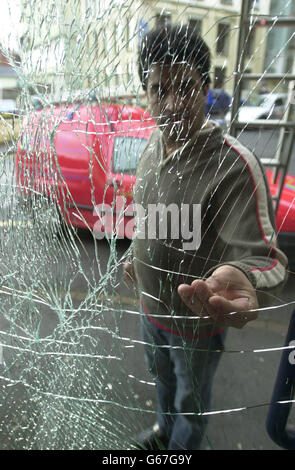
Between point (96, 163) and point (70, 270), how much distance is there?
22 cm

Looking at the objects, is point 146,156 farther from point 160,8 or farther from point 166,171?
point 160,8

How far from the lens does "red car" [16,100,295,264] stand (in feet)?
1.84

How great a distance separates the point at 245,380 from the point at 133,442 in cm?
31

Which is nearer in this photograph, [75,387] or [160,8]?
[160,8]

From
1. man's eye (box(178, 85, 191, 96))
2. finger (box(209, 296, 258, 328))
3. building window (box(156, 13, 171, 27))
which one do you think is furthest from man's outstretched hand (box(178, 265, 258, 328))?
building window (box(156, 13, 171, 27))

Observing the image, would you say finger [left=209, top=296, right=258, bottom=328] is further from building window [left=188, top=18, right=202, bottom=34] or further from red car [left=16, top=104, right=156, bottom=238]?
building window [left=188, top=18, right=202, bottom=34]

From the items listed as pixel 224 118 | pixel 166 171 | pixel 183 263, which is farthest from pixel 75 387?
pixel 224 118

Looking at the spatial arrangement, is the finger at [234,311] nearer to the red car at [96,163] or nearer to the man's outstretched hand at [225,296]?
the man's outstretched hand at [225,296]

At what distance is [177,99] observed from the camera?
532 mm

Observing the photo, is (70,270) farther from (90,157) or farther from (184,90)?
(184,90)

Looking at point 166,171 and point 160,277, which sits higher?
point 166,171

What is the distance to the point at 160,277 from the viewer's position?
61cm

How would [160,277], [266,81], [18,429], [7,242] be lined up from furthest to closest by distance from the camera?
1. [18,429]
2. [7,242]
3. [160,277]
4. [266,81]

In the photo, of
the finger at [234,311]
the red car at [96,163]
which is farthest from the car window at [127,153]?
the finger at [234,311]
